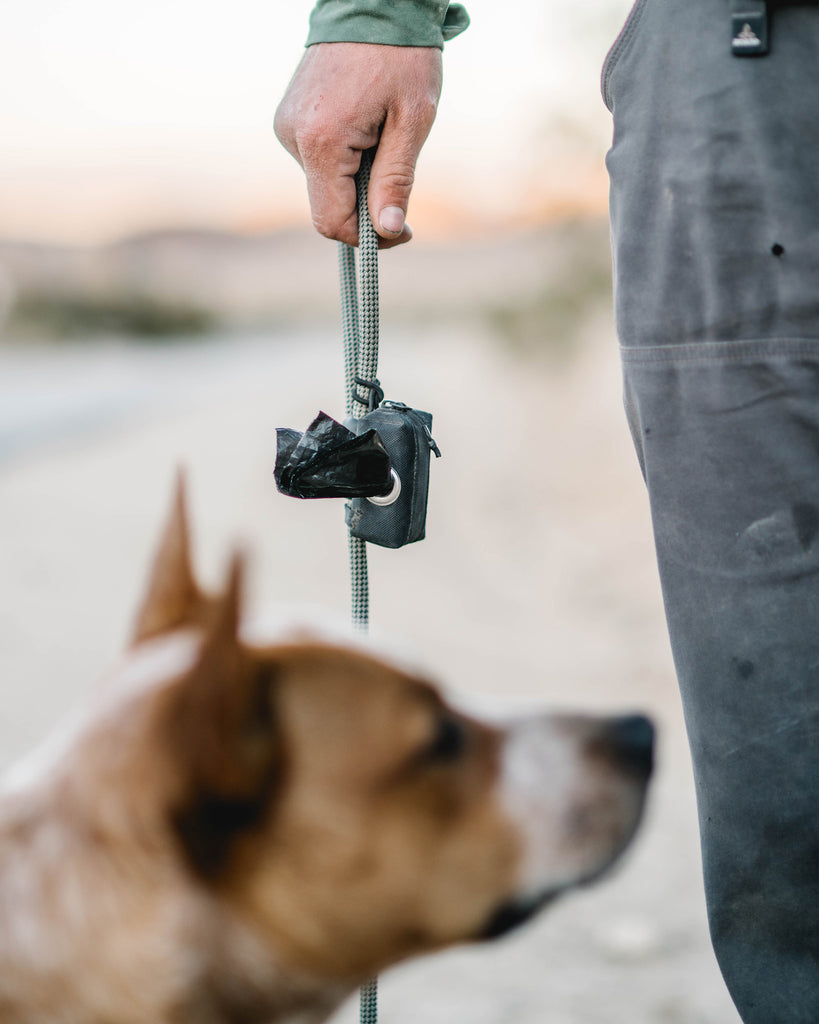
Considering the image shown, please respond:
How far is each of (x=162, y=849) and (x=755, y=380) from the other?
941mm

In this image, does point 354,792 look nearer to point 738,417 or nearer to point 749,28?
point 738,417

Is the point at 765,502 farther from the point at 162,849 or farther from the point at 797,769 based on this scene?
the point at 162,849

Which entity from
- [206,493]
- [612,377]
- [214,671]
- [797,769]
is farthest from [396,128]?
[612,377]

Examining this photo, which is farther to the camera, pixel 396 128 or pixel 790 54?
pixel 396 128

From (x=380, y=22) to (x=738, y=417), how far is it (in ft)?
2.78

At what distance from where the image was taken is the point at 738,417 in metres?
1.45

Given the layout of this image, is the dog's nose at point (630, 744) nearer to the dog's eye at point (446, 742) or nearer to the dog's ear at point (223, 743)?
the dog's eye at point (446, 742)

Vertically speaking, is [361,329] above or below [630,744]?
above

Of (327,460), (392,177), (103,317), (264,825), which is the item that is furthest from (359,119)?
(103,317)

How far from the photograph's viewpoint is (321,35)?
5.85 feet

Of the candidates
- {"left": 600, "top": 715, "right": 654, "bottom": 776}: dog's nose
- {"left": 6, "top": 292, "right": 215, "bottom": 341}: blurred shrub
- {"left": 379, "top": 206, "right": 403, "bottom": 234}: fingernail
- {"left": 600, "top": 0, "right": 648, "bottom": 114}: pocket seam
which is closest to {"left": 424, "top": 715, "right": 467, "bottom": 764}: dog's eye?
{"left": 600, "top": 715, "right": 654, "bottom": 776}: dog's nose

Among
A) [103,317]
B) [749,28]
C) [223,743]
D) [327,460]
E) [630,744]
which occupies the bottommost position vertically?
[103,317]

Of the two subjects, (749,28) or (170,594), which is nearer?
(749,28)

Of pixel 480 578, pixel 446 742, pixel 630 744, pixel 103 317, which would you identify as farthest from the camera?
pixel 103 317
